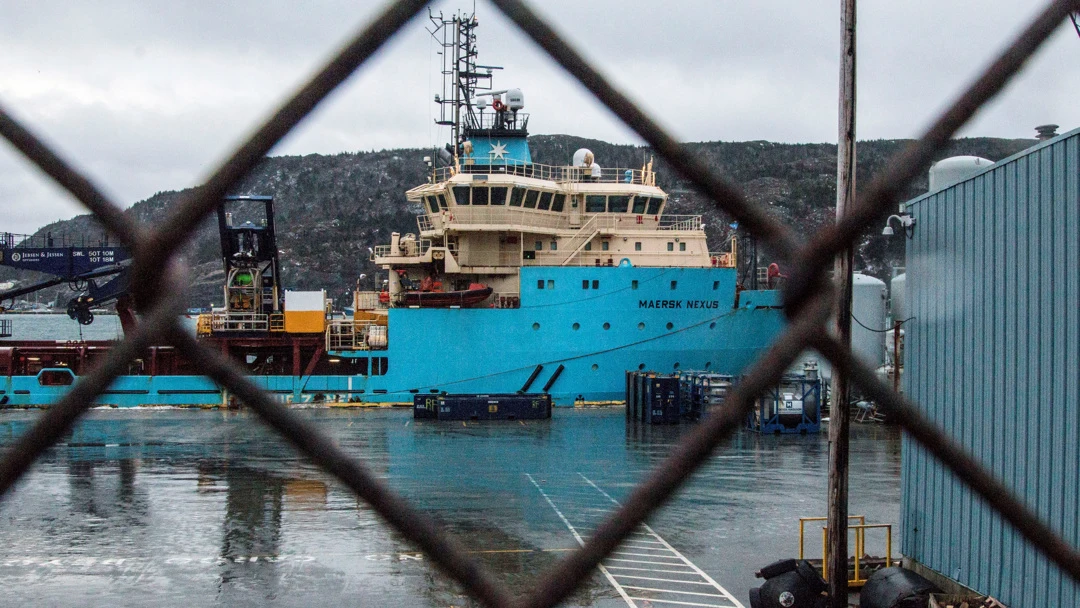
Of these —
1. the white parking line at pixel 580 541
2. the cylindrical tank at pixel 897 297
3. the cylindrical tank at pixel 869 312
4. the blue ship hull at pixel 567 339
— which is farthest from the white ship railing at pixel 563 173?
the white parking line at pixel 580 541

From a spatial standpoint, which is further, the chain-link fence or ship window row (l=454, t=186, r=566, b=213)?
ship window row (l=454, t=186, r=566, b=213)

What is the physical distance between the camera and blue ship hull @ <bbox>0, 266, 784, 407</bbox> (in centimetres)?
2361

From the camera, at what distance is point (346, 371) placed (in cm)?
2531

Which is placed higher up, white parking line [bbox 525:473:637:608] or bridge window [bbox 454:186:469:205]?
bridge window [bbox 454:186:469:205]

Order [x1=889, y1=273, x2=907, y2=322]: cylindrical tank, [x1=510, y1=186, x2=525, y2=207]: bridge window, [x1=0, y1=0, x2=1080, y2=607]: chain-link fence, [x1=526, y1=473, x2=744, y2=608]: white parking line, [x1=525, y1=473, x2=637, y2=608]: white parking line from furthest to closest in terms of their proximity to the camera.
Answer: [x1=510, y1=186, x2=525, y2=207]: bridge window → [x1=889, y1=273, x2=907, y2=322]: cylindrical tank → [x1=526, y1=473, x2=744, y2=608]: white parking line → [x1=525, y1=473, x2=637, y2=608]: white parking line → [x1=0, y1=0, x2=1080, y2=607]: chain-link fence

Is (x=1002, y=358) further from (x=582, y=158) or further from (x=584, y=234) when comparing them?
(x=582, y=158)

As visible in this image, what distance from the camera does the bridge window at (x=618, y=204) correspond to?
2542 centimetres

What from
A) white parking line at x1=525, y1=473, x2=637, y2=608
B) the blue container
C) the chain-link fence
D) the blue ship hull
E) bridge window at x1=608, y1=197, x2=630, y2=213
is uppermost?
bridge window at x1=608, y1=197, x2=630, y2=213

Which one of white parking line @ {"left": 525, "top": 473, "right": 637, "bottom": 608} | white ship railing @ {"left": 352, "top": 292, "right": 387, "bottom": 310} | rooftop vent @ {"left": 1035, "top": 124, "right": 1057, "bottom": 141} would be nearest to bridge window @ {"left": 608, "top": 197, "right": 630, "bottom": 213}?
white ship railing @ {"left": 352, "top": 292, "right": 387, "bottom": 310}

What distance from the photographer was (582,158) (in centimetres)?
2611

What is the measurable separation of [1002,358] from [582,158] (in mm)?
20579

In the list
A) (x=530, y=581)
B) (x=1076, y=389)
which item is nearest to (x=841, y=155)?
(x=1076, y=389)

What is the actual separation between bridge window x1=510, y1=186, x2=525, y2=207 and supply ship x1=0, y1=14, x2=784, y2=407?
4 cm

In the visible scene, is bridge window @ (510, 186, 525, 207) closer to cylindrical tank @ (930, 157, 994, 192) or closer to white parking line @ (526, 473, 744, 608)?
white parking line @ (526, 473, 744, 608)
